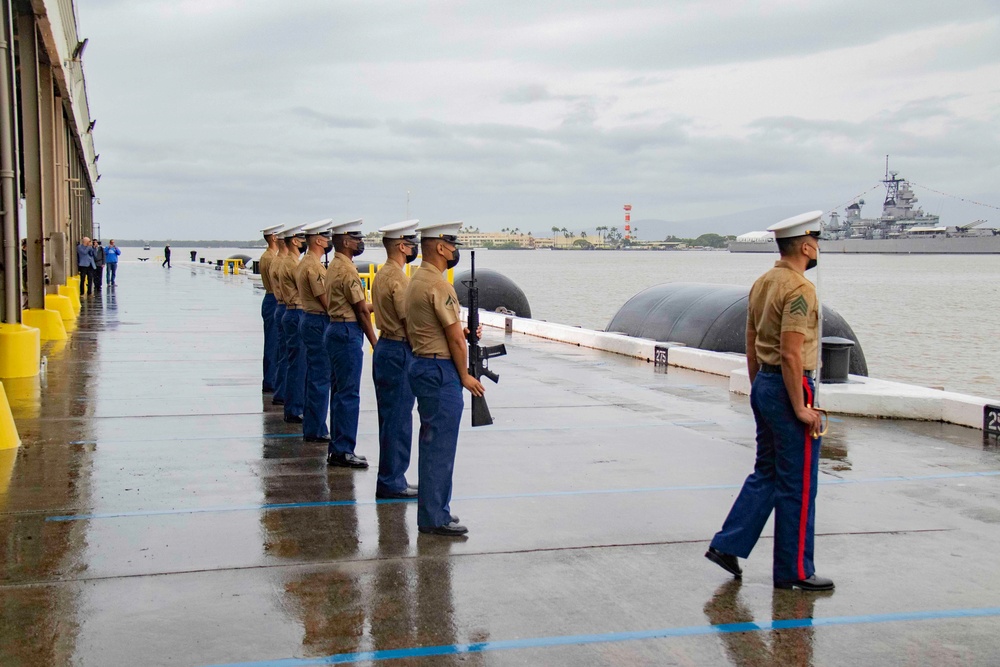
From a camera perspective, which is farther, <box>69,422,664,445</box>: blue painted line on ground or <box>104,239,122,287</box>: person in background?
<box>104,239,122,287</box>: person in background

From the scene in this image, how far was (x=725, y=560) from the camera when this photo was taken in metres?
5.86

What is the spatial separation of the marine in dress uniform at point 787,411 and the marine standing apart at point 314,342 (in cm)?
472

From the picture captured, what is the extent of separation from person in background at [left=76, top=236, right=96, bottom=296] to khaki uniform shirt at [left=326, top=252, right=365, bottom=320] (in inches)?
1164

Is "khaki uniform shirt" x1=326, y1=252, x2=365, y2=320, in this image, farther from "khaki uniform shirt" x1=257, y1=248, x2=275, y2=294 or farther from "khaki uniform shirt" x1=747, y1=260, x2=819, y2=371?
"khaki uniform shirt" x1=747, y1=260, x2=819, y2=371

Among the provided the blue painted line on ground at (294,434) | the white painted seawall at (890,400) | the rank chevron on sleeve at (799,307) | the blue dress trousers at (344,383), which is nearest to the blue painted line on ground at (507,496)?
the blue dress trousers at (344,383)

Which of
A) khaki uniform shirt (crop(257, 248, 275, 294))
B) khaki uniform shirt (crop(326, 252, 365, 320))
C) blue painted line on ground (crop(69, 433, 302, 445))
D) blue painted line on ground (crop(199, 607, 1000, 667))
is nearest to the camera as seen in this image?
blue painted line on ground (crop(199, 607, 1000, 667))

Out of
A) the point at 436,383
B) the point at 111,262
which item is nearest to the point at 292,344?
the point at 436,383

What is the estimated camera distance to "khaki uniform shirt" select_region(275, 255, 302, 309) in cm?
1079

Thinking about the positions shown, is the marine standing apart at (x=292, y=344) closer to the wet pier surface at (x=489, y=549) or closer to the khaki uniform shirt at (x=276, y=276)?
the khaki uniform shirt at (x=276, y=276)

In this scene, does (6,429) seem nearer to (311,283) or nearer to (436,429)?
(311,283)

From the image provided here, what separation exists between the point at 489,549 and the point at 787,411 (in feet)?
6.89

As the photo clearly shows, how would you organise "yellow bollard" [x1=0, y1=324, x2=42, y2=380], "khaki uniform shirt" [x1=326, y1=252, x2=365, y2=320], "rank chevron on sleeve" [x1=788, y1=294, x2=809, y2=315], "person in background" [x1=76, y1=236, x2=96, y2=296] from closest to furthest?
"rank chevron on sleeve" [x1=788, y1=294, x2=809, y2=315], "khaki uniform shirt" [x1=326, y1=252, x2=365, y2=320], "yellow bollard" [x1=0, y1=324, x2=42, y2=380], "person in background" [x1=76, y1=236, x2=96, y2=296]

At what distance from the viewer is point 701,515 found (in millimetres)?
7301

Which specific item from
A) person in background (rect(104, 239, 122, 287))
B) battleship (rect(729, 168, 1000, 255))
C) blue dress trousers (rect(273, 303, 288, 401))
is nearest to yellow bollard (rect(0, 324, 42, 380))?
blue dress trousers (rect(273, 303, 288, 401))
